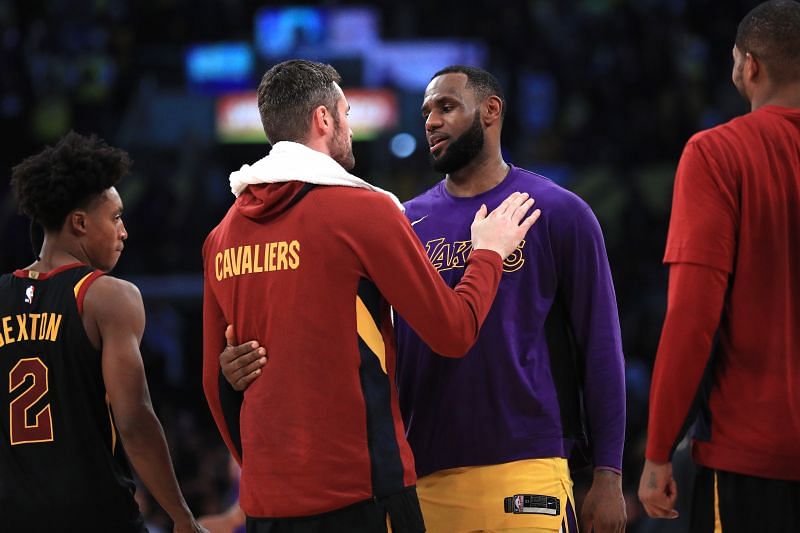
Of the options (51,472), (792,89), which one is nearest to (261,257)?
(51,472)

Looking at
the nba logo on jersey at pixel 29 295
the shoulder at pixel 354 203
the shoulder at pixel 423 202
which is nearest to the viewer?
the shoulder at pixel 354 203

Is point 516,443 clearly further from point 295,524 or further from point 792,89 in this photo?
point 792,89

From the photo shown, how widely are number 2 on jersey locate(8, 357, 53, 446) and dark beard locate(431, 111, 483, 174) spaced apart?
5.50 feet

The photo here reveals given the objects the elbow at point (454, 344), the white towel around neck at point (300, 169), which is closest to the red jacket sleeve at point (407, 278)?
the elbow at point (454, 344)

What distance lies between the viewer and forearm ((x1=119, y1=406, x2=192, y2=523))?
12.7 ft

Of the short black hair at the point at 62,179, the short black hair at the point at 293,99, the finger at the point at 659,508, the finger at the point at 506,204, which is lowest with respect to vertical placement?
the finger at the point at 659,508

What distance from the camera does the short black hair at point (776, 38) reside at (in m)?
3.54

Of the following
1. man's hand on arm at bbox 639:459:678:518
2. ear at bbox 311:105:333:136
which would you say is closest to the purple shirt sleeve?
man's hand on arm at bbox 639:459:678:518

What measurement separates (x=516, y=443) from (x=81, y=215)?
180 cm

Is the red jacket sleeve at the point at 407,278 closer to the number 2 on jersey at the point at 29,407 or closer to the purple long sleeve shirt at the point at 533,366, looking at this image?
the purple long sleeve shirt at the point at 533,366

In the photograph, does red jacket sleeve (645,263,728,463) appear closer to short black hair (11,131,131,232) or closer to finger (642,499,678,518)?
finger (642,499,678,518)

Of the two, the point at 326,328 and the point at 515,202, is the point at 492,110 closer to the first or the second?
the point at 515,202

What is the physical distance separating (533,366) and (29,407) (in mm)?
1800

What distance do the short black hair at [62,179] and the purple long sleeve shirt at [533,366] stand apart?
127cm
